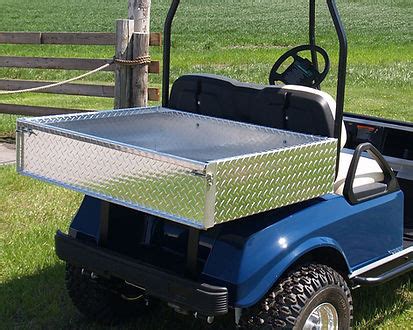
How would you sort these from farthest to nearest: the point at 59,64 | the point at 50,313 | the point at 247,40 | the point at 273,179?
1. the point at 247,40
2. the point at 59,64
3. the point at 50,313
4. the point at 273,179

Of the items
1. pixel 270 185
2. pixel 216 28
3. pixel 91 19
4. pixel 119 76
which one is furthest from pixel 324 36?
pixel 270 185

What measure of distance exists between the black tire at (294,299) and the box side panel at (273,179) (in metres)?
0.33

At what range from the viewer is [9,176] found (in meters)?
6.90

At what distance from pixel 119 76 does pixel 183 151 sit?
11.7 feet

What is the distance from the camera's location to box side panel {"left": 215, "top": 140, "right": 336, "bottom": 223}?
3.08 metres

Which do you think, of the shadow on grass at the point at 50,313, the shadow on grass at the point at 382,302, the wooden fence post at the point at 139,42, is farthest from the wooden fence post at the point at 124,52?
the shadow on grass at the point at 382,302

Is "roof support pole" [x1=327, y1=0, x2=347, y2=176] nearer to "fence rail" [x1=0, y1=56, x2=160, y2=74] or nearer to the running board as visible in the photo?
the running board

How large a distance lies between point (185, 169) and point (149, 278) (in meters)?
0.58

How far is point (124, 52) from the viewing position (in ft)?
24.2

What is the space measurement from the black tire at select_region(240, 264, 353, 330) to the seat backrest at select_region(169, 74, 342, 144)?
2.32ft

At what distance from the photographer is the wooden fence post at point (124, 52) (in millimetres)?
7328

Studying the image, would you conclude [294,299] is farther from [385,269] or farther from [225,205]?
[385,269]

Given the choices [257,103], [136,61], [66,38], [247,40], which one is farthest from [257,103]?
[247,40]

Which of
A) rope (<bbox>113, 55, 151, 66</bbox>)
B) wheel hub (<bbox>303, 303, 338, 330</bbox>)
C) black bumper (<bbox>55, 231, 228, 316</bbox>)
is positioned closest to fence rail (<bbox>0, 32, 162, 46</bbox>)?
rope (<bbox>113, 55, 151, 66</bbox>)
